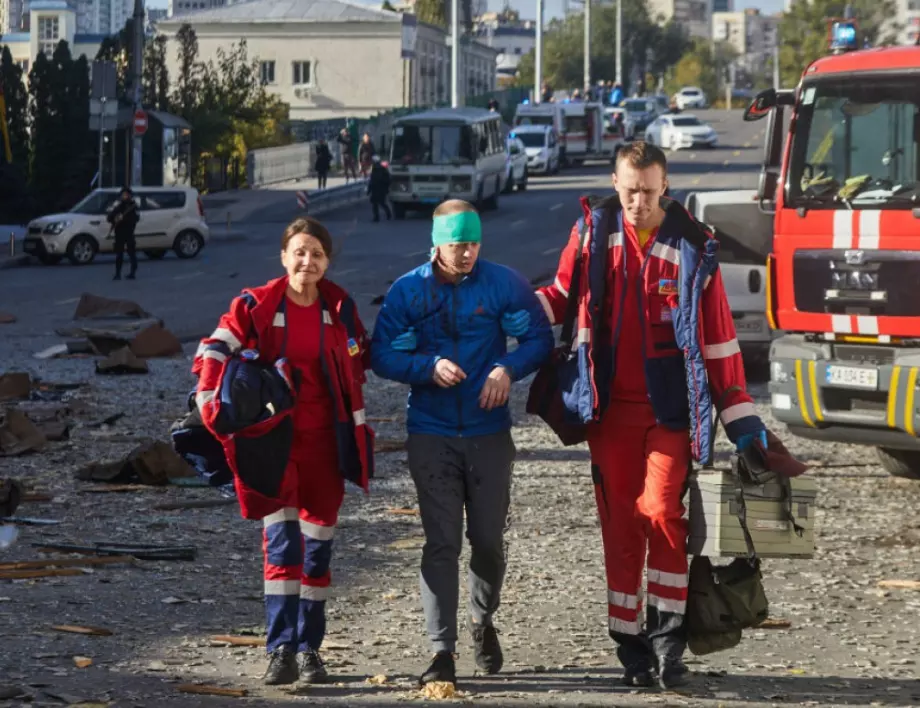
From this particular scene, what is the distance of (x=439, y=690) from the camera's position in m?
6.56

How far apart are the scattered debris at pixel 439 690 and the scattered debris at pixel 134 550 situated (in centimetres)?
316

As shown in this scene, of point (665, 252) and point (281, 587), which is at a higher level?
point (665, 252)

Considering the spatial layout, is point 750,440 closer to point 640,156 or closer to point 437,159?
point 640,156

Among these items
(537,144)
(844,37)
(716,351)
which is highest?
(844,37)

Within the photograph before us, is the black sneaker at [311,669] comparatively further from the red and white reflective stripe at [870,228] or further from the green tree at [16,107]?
the green tree at [16,107]

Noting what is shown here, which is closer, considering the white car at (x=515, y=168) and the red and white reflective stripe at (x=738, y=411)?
the red and white reflective stripe at (x=738, y=411)

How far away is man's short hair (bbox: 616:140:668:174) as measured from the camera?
6754 millimetres

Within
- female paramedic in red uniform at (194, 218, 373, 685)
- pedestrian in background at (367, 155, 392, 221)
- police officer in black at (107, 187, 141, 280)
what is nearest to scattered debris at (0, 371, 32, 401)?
female paramedic in red uniform at (194, 218, 373, 685)

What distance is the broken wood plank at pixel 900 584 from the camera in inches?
356

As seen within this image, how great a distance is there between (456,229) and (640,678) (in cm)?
179

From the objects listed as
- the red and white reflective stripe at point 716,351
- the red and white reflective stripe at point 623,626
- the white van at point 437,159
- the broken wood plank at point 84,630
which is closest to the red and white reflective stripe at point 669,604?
the red and white reflective stripe at point 623,626

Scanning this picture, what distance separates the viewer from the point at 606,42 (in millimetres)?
142625

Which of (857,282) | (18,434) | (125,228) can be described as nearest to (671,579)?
(857,282)

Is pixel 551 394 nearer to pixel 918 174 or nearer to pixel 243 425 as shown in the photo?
pixel 243 425
